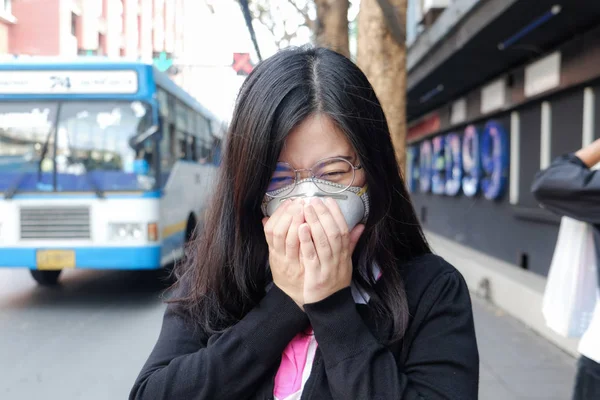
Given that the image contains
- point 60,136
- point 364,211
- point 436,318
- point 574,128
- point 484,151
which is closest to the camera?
point 436,318

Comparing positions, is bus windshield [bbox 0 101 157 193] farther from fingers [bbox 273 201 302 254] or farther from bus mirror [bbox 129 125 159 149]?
fingers [bbox 273 201 302 254]

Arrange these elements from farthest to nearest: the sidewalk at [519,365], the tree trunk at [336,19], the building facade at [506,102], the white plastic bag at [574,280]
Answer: the tree trunk at [336,19], the building facade at [506,102], the sidewalk at [519,365], the white plastic bag at [574,280]

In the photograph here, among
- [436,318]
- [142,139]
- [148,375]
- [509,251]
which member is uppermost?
[142,139]

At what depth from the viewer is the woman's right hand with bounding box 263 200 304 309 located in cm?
122

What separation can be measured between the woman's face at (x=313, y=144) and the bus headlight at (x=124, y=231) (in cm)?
571

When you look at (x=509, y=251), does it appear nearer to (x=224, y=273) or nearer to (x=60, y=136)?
(x=60, y=136)

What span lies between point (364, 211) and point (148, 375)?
0.67 m

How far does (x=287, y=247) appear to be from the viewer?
4.01 feet

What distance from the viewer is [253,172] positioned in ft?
4.37

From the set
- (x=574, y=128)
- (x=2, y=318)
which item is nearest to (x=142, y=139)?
(x=2, y=318)

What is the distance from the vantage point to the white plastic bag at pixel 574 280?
8.32 ft

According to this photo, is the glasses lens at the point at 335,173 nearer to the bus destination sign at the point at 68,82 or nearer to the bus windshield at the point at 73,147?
the bus windshield at the point at 73,147

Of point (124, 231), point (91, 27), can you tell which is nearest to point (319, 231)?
point (124, 231)

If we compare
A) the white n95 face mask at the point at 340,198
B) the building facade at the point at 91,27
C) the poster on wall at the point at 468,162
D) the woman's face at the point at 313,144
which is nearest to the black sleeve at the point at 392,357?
the white n95 face mask at the point at 340,198
